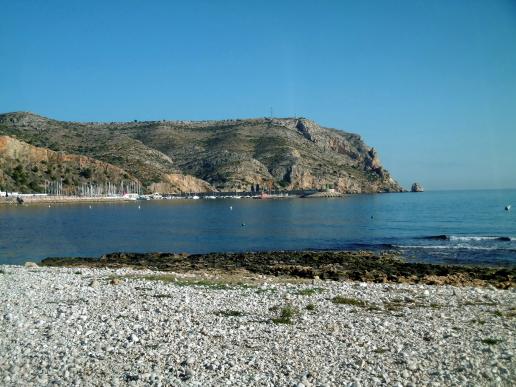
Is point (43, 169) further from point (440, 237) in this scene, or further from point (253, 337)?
point (253, 337)

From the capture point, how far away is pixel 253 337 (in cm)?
1278

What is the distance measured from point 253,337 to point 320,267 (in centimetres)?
1928

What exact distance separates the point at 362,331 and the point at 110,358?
644 centimetres

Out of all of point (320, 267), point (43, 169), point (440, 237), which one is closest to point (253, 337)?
point (320, 267)

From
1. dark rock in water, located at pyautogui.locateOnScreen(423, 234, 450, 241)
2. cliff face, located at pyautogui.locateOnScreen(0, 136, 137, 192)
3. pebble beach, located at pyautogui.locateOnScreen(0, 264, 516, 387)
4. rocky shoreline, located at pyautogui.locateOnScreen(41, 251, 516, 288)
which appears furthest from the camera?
cliff face, located at pyautogui.locateOnScreen(0, 136, 137, 192)

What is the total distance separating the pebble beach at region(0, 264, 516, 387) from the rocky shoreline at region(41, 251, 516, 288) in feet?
21.6

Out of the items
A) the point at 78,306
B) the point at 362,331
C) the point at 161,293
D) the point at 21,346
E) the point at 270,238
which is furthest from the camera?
the point at 270,238

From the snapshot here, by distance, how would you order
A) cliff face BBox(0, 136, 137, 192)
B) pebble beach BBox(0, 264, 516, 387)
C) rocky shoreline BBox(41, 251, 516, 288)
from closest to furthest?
pebble beach BBox(0, 264, 516, 387)
rocky shoreline BBox(41, 251, 516, 288)
cliff face BBox(0, 136, 137, 192)

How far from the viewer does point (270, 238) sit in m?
56.1

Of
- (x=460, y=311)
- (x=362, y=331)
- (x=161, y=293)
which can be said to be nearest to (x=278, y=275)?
(x=161, y=293)

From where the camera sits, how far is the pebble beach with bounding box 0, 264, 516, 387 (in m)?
10.2

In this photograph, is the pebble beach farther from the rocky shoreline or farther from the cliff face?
the cliff face

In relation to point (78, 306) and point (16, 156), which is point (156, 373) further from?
point (16, 156)

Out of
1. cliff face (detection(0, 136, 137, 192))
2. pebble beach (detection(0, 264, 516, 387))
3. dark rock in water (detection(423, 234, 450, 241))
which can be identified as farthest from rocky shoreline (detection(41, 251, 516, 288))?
cliff face (detection(0, 136, 137, 192))
